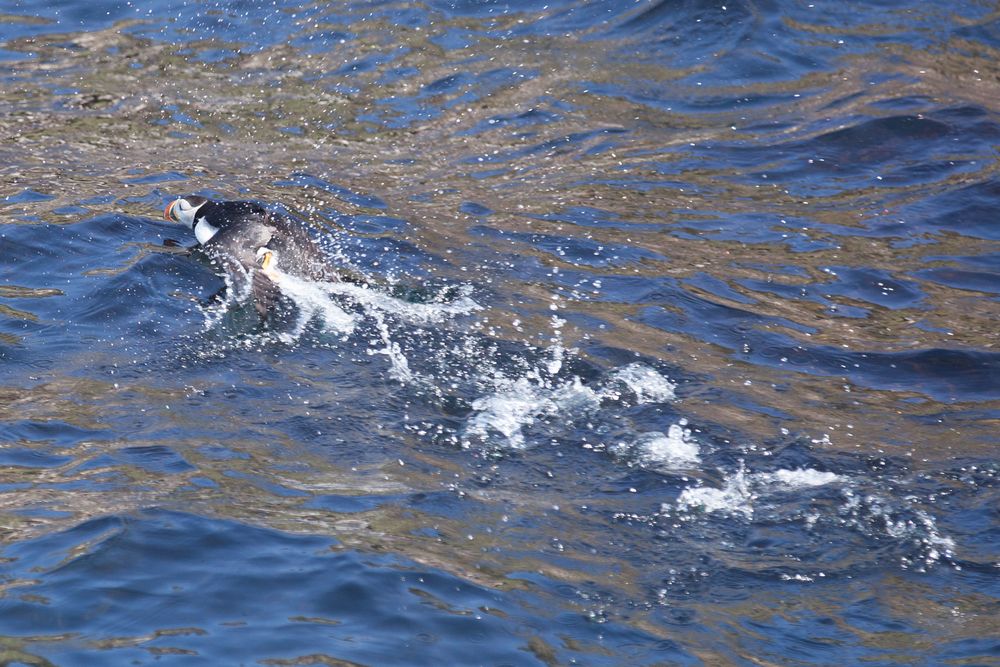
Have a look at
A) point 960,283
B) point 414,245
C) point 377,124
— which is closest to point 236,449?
point 414,245

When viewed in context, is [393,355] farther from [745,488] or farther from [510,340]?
[745,488]

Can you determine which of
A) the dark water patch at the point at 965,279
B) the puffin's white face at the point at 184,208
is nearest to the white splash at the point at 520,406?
the dark water patch at the point at 965,279

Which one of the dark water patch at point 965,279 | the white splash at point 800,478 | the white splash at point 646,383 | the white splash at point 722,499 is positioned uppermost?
the white splash at point 646,383

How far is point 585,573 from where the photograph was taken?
4.12 metres

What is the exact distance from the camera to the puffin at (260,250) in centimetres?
643

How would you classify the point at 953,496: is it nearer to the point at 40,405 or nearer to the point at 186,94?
the point at 40,405

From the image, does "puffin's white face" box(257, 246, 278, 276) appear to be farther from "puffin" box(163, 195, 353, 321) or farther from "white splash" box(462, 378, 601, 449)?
"white splash" box(462, 378, 601, 449)

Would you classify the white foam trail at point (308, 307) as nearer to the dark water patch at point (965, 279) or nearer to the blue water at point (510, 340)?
the blue water at point (510, 340)

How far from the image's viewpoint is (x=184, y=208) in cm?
741

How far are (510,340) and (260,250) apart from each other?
1581 millimetres

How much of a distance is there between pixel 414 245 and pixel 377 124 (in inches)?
95.9

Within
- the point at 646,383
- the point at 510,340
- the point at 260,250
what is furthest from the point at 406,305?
the point at 646,383

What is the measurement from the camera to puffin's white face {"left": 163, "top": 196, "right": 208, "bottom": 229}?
7.38 m

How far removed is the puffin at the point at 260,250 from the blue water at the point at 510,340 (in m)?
0.14
